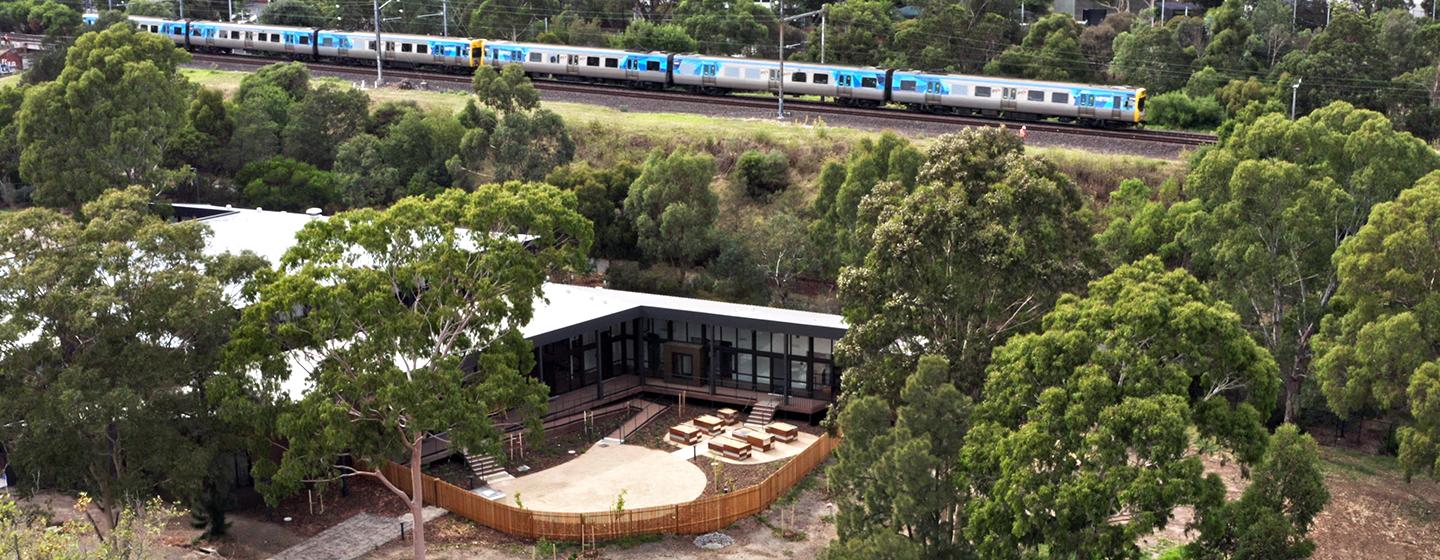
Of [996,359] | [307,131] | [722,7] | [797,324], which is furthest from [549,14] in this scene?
[996,359]

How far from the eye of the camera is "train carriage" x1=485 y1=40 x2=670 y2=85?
7731 centimetres

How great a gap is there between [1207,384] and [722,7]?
69.1 m

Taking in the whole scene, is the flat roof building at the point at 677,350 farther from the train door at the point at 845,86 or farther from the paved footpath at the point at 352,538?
the train door at the point at 845,86

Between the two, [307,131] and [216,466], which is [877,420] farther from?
[307,131]

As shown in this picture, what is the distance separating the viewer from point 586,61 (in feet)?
259

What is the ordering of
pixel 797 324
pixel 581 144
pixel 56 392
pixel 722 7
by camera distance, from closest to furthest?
pixel 56 392
pixel 797 324
pixel 581 144
pixel 722 7

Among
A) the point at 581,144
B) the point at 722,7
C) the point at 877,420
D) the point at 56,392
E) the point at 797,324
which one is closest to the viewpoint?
the point at 877,420

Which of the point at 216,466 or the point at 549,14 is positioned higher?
the point at 549,14

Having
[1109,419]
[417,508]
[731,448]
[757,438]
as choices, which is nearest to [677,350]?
[757,438]

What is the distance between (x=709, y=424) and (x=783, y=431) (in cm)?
229

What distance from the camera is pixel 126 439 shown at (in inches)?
1262

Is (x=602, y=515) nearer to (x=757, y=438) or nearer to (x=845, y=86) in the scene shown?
(x=757, y=438)

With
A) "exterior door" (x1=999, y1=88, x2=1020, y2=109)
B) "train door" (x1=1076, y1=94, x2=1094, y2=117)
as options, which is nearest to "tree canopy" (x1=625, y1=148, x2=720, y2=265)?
"exterior door" (x1=999, y1=88, x2=1020, y2=109)

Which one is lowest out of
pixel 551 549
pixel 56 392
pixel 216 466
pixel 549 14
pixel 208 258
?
pixel 551 549
